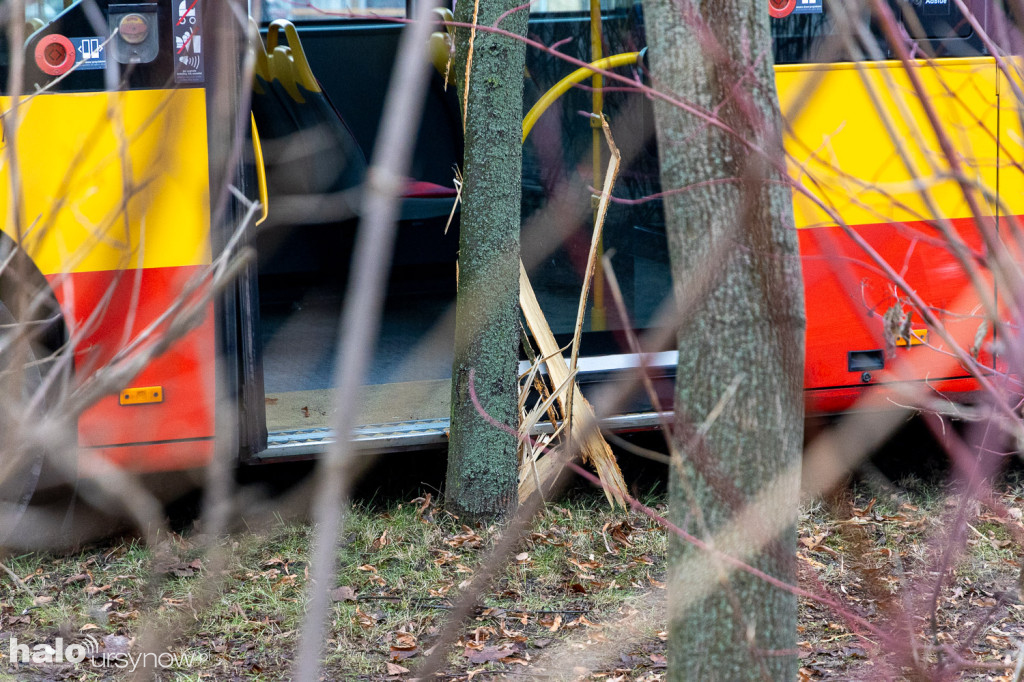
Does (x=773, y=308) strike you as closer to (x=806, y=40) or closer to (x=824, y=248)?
(x=824, y=248)

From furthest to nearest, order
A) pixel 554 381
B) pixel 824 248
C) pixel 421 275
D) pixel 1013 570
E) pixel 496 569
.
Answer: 1. pixel 421 275
2. pixel 554 381
3. pixel 1013 570
4. pixel 824 248
5. pixel 496 569

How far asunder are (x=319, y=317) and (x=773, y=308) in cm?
481

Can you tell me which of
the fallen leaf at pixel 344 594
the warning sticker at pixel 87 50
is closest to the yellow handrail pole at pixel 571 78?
the warning sticker at pixel 87 50

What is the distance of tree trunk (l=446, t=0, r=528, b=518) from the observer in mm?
3938

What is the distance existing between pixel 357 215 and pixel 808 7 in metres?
2.79

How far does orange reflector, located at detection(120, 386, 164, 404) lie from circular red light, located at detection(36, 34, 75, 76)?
1.16 m

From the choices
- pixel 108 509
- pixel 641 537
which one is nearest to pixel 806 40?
pixel 641 537

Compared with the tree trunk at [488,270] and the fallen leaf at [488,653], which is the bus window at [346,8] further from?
the fallen leaf at [488,653]

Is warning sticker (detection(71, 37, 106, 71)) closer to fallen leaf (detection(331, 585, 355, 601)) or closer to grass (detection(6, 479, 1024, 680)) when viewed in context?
grass (detection(6, 479, 1024, 680))

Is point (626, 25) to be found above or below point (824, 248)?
above

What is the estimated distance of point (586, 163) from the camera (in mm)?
6125

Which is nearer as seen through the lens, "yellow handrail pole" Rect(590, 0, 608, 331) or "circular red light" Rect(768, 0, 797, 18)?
"circular red light" Rect(768, 0, 797, 18)

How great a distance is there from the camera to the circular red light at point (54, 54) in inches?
134

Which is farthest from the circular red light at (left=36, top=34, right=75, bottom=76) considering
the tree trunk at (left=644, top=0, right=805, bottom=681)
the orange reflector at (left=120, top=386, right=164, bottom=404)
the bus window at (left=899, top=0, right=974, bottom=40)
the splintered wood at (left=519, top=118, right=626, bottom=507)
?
the bus window at (left=899, top=0, right=974, bottom=40)
